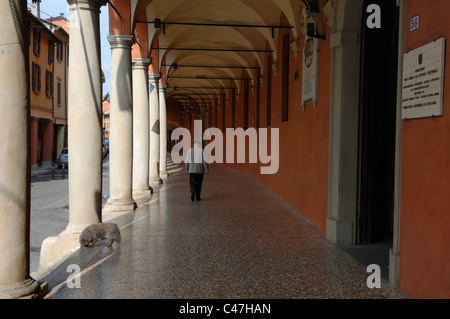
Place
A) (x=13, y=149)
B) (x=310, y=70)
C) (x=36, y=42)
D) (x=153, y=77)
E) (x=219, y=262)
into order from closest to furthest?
(x=13, y=149), (x=219, y=262), (x=310, y=70), (x=153, y=77), (x=36, y=42)

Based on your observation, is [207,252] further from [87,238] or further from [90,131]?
[90,131]

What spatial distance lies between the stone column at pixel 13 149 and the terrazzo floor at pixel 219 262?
470mm

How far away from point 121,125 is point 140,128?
3.53 m

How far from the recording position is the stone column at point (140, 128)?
12641 mm

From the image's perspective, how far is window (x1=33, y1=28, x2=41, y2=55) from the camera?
2628 centimetres

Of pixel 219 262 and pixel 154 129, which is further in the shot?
pixel 154 129

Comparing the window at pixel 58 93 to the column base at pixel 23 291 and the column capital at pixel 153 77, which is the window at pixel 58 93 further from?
the column base at pixel 23 291

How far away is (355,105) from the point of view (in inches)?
251

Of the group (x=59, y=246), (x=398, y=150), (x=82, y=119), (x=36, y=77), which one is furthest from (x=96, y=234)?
(x=36, y=77)

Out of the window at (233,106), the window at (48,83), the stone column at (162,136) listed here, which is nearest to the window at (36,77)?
the window at (48,83)

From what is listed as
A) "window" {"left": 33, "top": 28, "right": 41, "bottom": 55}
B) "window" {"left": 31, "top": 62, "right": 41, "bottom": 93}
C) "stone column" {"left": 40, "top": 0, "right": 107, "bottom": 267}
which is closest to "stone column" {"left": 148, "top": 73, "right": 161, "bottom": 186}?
"stone column" {"left": 40, "top": 0, "right": 107, "bottom": 267}

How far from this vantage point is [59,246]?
20.8ft

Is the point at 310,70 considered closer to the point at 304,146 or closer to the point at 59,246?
the point at 304,146
